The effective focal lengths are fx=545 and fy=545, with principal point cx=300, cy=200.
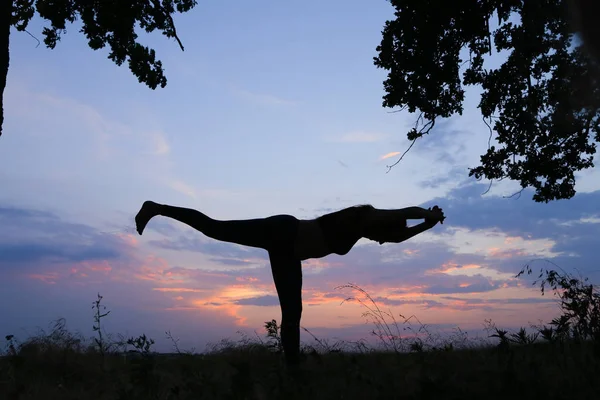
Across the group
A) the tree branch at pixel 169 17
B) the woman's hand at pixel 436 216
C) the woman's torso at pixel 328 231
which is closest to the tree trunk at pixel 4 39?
the tree branch at pixel 169 17

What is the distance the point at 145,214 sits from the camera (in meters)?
6.95

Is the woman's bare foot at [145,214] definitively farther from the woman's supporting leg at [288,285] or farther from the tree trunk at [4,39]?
the tree trunk at [4,39]

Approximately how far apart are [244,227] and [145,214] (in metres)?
1.36

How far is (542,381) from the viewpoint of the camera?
4281 mm

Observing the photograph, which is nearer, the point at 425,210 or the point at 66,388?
the point at 66,388

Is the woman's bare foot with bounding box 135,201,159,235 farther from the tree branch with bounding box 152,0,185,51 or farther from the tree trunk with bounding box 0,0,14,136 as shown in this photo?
the tree branch with bounding box 152,0,185,51

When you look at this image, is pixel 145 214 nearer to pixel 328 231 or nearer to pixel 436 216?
pixel 328 231

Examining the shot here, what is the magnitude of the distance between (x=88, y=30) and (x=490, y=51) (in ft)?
29.2

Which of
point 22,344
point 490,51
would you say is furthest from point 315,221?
point 490,51

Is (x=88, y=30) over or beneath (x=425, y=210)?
over

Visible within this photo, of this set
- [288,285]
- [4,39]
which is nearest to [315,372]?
[288,285]

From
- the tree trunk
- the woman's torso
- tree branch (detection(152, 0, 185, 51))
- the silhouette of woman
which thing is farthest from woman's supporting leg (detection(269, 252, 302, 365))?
tree branch (detection(152, 0, 185, 51))

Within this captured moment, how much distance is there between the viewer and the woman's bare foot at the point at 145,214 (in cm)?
691

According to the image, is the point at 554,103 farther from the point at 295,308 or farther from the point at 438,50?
the point at 295,308
